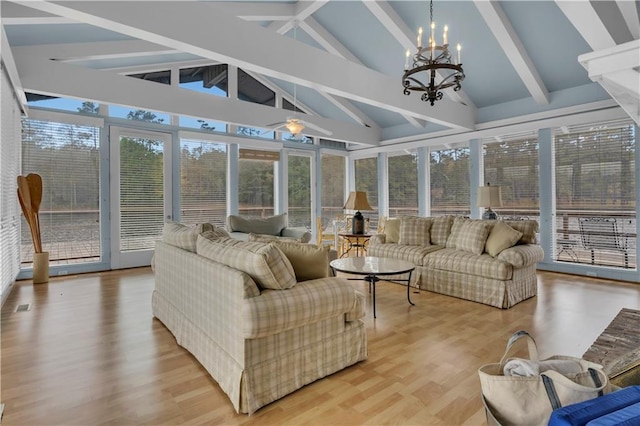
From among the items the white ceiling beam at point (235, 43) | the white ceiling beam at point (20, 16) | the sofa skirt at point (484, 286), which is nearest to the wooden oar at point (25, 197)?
the white ceiling beam at point (20, 16)

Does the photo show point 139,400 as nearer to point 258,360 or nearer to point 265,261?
point 258,360

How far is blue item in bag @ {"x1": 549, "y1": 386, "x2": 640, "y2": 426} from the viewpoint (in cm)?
85

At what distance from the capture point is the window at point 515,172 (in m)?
6.13

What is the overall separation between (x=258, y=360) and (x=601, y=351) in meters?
2.20

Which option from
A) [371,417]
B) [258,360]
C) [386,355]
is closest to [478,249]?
[386,355]

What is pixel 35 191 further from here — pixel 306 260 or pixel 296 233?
pixel 306 260

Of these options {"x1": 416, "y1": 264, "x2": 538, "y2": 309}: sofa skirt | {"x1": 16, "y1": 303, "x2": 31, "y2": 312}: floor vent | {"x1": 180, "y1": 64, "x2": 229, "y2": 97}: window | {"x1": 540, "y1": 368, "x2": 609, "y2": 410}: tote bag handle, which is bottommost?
{"x1": 16, "y1": 303, "x2": 31, "y2": 312}: floor vent

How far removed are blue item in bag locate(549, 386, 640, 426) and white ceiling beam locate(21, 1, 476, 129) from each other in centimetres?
356

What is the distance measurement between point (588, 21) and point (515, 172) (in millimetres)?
3313

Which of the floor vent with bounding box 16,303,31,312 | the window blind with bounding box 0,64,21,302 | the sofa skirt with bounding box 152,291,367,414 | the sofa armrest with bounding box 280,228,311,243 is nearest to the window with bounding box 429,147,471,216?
the sofa armrest with bounding box 280,228,311,243

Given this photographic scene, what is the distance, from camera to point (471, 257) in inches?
165

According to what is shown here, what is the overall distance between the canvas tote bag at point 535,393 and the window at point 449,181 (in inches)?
246

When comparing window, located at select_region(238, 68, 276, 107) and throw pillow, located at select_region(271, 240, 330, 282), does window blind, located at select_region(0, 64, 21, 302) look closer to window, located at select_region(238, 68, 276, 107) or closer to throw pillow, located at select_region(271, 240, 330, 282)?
throw pillow, located at select_region(271, 240, 330, 282)

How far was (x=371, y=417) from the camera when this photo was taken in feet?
6.18
